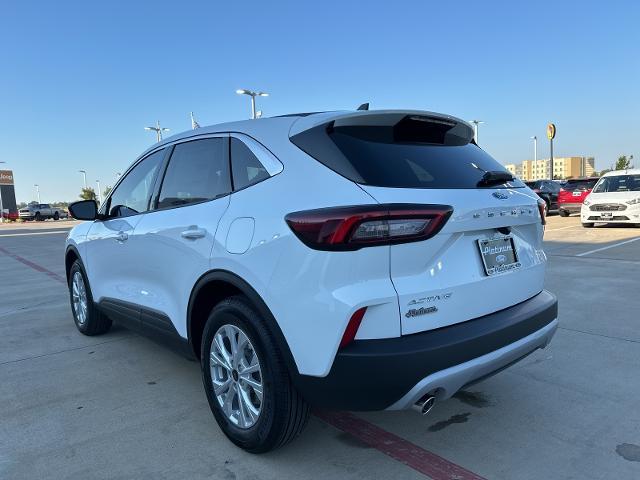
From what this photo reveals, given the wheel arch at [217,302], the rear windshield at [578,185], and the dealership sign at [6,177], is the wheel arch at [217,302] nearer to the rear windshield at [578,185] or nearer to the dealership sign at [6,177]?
the rear windshield at [578,185]

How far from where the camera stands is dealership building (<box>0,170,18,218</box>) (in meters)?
54.5

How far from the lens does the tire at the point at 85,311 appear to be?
480 centimetres

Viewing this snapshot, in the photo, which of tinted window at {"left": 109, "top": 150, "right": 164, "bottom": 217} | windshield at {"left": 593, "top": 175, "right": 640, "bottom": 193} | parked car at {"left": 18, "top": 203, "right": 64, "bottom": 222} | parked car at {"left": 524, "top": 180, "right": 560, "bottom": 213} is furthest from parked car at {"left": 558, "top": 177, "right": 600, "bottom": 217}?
parked car at {"left": 18, "top": 203, "right": 64, "bottom": 222}

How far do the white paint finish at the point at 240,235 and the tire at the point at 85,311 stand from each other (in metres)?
2.75

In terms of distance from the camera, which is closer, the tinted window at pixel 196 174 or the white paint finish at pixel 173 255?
the white paint finish at pixel 173 255

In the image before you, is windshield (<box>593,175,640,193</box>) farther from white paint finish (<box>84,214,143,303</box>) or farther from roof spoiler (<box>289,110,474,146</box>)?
white paint finish (<box>84,214,143,303</box>)

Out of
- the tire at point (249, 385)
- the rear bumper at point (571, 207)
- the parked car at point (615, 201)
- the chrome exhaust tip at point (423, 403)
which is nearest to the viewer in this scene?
the chrome exhaust tip at point (423, 403)

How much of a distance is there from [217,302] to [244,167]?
0.81 meters

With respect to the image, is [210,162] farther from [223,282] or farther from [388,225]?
[388,225]

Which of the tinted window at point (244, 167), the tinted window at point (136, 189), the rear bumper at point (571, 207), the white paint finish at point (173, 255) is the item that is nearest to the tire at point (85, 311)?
the tinted window at point (136, 189)

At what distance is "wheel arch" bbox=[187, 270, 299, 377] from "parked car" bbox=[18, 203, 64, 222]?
5290 centimetres

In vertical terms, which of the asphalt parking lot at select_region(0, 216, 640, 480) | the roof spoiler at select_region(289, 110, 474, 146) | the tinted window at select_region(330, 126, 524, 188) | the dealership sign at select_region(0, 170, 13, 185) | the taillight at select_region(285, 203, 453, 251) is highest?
the dealership sign at select_region(0, 170, 13, 185)

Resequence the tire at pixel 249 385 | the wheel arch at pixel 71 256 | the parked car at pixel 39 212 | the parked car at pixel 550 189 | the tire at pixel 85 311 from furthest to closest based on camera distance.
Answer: the parked car at pixel 39 212, the parked car at pixel 550 189, the wheel arch at pixel 71 256, the tire at pixel 85 311, the tire at pixel 249 385

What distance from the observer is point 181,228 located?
3039mm
